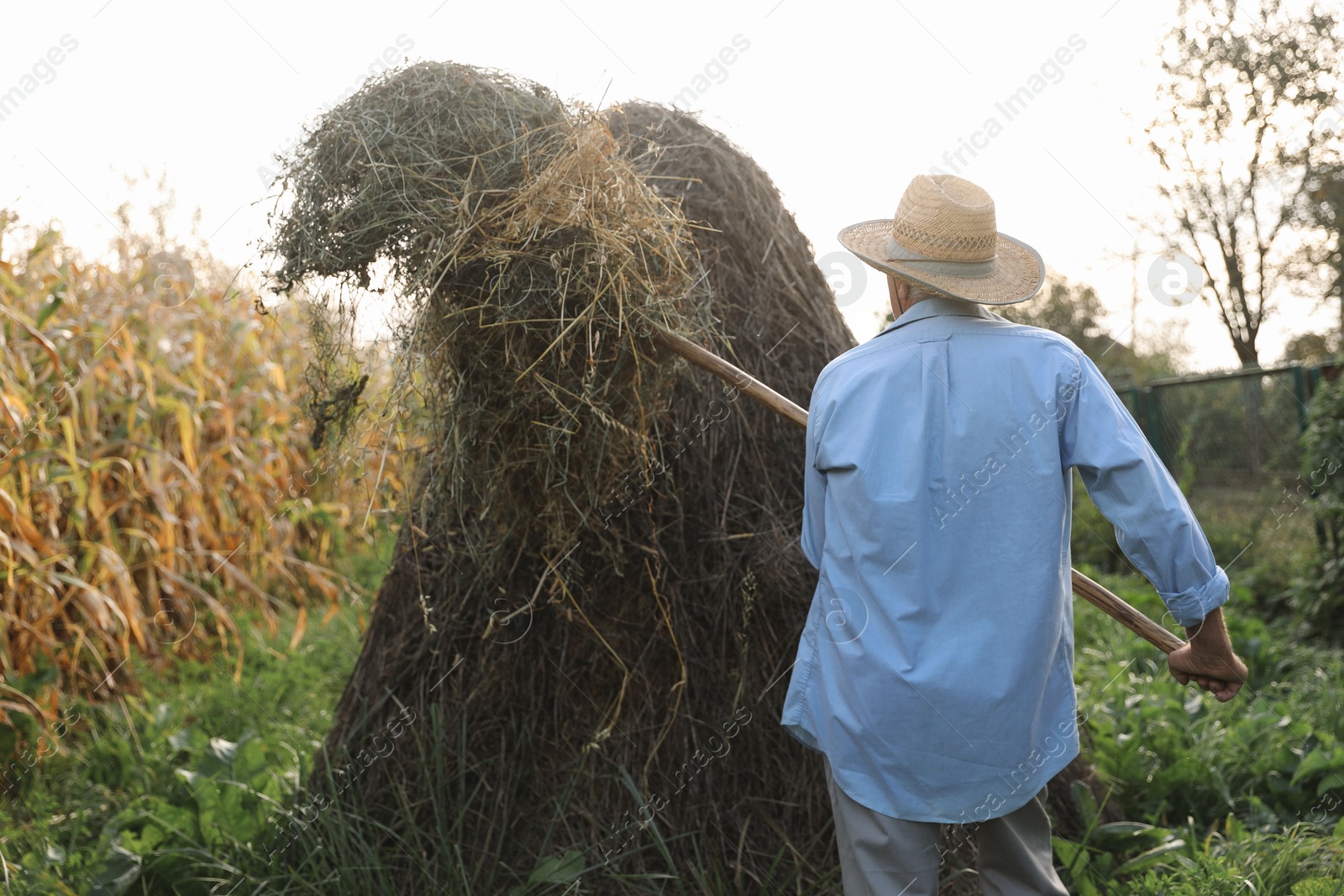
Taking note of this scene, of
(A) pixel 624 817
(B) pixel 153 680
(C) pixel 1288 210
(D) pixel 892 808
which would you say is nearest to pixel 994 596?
(D) pixel 892 808

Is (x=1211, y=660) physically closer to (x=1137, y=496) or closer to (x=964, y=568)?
(x=1137, y=496)

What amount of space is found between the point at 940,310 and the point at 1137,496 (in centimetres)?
51

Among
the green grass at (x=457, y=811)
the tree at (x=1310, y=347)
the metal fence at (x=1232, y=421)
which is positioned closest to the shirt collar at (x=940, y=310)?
the green grass at (x=457, y=811)

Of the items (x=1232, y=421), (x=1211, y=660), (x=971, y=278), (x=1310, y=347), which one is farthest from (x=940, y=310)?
(x=1310, y=347)

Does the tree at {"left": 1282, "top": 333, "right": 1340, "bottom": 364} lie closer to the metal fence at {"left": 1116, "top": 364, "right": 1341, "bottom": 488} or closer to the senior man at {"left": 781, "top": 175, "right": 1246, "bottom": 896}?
the metal fence at {"left": 1116, "top": 364, "right": 1341, "bottom": 488}

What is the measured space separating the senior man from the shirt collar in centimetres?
1

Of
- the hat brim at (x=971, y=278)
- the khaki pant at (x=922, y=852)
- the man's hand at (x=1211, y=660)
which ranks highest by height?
the hat brim at (x=971, y=278)

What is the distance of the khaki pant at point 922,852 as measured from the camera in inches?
73.3

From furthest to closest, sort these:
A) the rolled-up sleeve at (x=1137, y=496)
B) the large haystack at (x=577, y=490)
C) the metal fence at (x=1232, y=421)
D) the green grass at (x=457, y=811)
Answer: the metal fence at (x=1232, y=421)
the green grass at (x=457, y=811)
the large haystack at (x=577, y=490)
the rolled-up sleeve at (x=1137, y=496)

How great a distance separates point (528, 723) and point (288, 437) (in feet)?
11.2

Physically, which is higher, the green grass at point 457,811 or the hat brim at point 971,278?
the hat brim at point 971,278

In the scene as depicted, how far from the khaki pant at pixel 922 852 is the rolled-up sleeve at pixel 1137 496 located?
0.53 meters

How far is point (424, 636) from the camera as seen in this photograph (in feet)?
9.59

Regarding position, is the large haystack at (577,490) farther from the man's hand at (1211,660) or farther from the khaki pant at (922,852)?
the man's hand at (1211,660)
